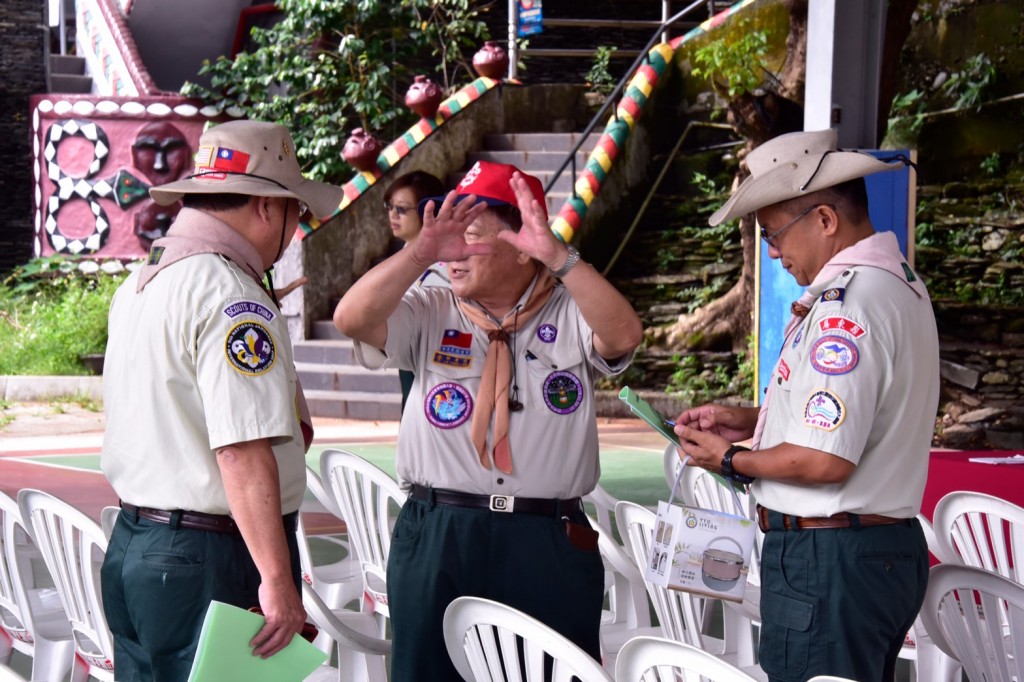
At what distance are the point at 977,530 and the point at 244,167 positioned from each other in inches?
82.6

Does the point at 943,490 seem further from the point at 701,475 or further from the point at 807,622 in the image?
the point at 807,622

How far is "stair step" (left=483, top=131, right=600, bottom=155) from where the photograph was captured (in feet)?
39.5

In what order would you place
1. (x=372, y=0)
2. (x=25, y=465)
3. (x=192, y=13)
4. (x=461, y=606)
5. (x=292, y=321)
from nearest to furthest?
1. (x=461, y=606)
2. (x=25, y=465)
3. (x=292, y=321)
4. (x=372, y=0)
5. (x=192, y=13)

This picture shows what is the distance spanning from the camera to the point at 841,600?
7.40 ft

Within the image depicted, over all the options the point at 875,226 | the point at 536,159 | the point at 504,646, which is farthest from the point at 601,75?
the point at 504,646

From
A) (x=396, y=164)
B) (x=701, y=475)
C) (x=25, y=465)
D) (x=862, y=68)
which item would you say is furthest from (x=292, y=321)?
(x=701, y=475)

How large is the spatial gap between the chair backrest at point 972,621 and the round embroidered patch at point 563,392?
0.79 meters

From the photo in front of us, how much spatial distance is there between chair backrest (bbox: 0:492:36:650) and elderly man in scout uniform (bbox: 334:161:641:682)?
1.11 meters

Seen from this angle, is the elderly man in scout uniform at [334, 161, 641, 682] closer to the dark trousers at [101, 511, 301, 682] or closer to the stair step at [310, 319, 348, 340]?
the dark trousers at [101, 511, 301, 682]

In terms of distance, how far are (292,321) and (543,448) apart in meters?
8.68

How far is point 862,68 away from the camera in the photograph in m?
6.16

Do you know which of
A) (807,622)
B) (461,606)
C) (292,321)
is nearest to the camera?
(461,606)

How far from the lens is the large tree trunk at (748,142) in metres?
8.43

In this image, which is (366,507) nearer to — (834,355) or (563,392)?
(563,392)
